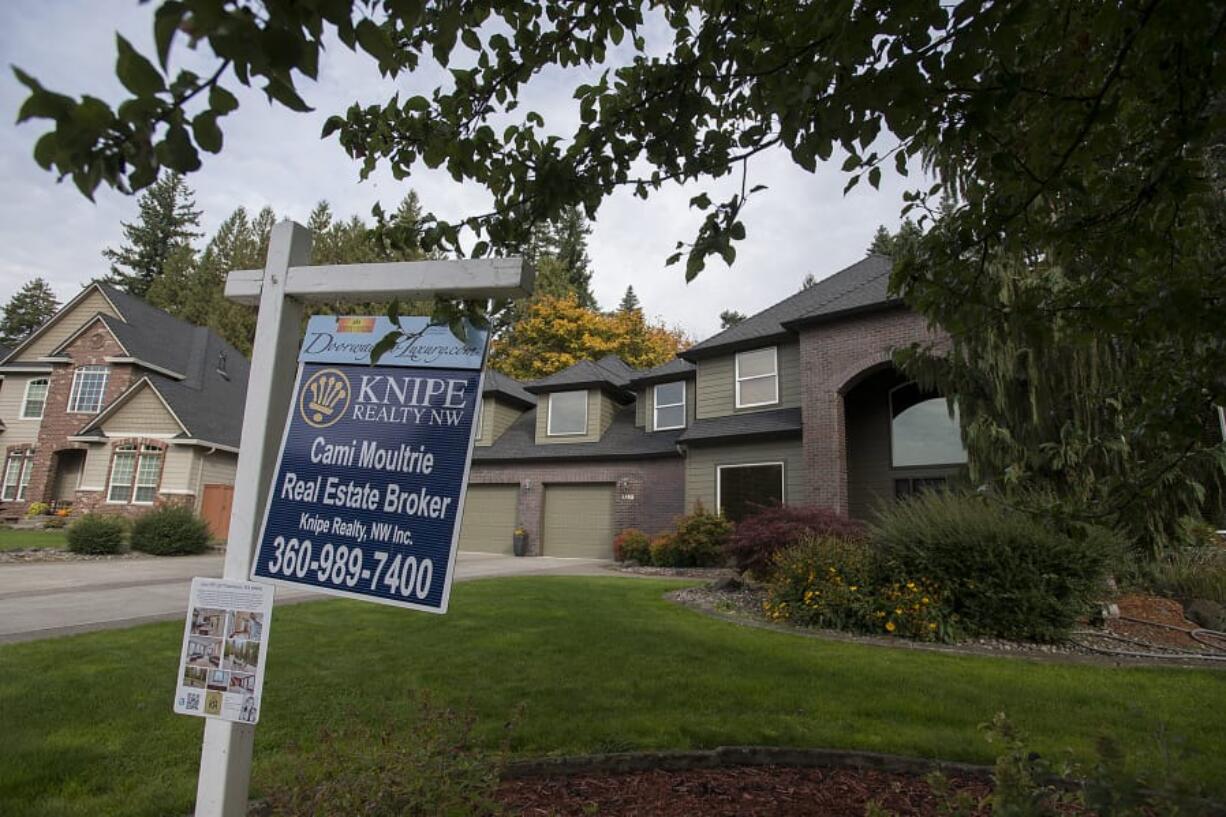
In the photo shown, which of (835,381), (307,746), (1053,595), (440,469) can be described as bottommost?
(307,746)

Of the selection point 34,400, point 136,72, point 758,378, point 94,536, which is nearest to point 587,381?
point 758,378

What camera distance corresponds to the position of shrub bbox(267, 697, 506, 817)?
2137 millimetres

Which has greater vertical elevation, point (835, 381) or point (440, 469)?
point (835, 381)

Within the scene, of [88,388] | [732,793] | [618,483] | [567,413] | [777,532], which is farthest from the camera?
[88,388]

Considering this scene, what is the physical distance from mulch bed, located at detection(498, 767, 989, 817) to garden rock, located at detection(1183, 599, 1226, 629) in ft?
22.8

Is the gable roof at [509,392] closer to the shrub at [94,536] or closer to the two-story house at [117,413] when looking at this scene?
the two-story house at [117,413]

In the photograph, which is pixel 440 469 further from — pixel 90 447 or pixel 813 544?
pixel 90 447

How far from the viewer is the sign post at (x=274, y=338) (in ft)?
6.64

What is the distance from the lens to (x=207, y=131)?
3.83 feet

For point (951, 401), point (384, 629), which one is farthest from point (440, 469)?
point (951, 401)

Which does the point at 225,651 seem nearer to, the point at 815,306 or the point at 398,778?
the point at 398,778

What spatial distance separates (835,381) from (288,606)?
11.0 metres

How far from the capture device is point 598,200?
2.69m

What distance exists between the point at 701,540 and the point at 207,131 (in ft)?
46.6
